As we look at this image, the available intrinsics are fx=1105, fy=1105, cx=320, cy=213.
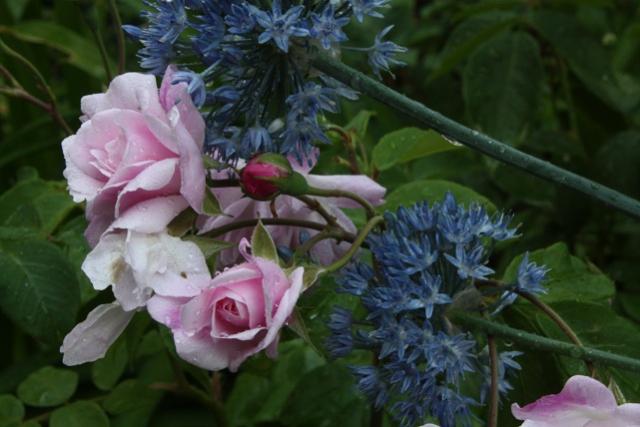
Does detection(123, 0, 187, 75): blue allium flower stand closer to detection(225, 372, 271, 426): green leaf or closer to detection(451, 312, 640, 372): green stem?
detection(451, 312, 640, 372): green stem

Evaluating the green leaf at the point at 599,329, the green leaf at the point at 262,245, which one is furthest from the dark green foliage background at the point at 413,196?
the green leaf at the point at 262,245

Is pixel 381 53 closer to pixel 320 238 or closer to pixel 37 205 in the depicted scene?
pixel 320 238

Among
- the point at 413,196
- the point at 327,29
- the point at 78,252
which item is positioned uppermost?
the point at 327,29

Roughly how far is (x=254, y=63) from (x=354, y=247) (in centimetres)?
13

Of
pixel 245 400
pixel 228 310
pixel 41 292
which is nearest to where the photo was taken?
pixel 228 310

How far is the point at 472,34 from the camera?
1347mm

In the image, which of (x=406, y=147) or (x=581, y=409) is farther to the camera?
(x=406, y=147)

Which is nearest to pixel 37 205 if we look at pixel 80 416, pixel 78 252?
pixel 78 252

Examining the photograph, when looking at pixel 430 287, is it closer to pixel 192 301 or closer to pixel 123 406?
pixel 192 301

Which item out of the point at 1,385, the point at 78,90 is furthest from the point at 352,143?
the point at 78,90

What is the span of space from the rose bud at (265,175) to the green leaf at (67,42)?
3.24 feet

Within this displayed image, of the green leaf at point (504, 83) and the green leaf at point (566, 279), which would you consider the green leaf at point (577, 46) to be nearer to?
the green leaf at point (504, 83)

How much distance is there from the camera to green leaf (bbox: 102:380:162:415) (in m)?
0.92

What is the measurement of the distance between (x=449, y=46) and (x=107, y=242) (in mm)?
818
